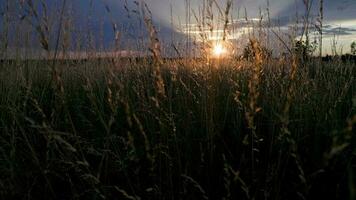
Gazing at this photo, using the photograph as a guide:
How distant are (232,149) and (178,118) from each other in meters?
0.45

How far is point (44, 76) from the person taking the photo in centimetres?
461

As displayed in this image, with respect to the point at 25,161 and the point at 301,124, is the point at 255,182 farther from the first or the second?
the point at 25,161

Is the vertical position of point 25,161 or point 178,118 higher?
point 178,118

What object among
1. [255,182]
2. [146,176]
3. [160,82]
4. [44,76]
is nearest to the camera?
[160,82]

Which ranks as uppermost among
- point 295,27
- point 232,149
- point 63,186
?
point 295,27

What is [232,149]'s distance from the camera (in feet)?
6.46

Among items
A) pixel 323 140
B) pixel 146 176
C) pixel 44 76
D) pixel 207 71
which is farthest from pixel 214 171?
pixel 44 76

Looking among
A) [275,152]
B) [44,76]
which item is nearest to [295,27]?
[275,152]

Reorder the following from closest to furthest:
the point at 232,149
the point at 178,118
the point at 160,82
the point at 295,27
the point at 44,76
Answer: the point at 160,82 < the point at 232,149 < the point at 178,118 < the point at 295,27 < the point at 44,76

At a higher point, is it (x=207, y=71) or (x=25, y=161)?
(x=207, y=71)

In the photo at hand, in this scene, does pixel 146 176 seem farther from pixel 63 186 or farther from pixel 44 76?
pixel 44 76

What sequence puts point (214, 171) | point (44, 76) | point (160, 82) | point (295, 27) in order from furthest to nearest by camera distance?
point (44, 76), point (295, 27), point (214, 171), point (160, 82)

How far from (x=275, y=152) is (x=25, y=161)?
4.58 feet

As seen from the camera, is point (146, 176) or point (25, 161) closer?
point (146, 176)
